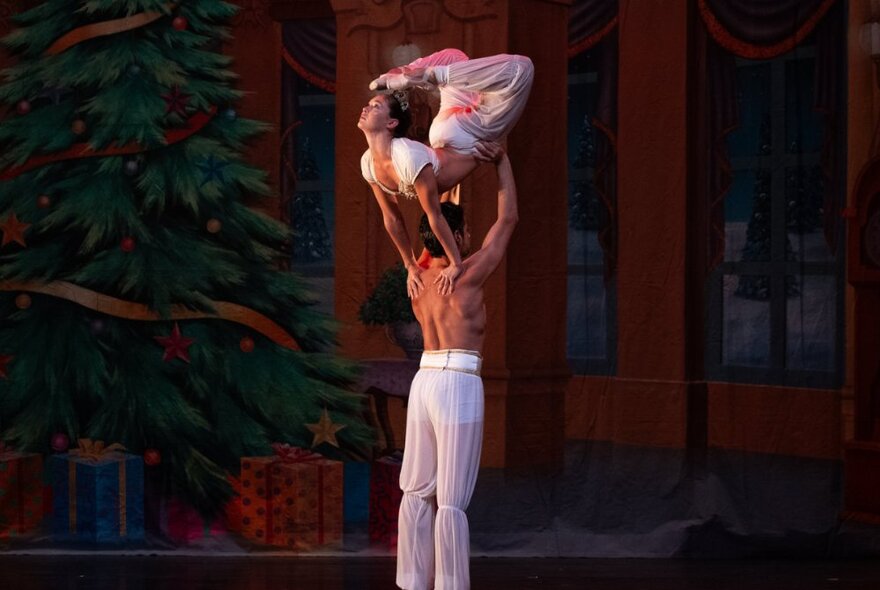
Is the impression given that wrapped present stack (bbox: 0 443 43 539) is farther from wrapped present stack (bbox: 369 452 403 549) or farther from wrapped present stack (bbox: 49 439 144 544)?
wrapped present stack (bbox: 369 452 403 549)

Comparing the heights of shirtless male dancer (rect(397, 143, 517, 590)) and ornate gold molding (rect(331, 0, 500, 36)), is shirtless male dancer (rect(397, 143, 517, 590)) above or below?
below

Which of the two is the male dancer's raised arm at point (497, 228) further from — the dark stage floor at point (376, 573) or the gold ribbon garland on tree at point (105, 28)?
the gold ribbon garland on tree at point (105, 28)

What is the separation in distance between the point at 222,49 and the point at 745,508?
116 inches

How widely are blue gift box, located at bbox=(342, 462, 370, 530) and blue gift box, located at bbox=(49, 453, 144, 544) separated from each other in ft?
2.78

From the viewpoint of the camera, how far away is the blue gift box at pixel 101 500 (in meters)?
5.76

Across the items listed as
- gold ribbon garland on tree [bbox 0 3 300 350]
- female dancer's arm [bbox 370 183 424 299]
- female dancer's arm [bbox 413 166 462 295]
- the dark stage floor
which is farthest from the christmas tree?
female dancer's arm [bbox 413 166 462 295]

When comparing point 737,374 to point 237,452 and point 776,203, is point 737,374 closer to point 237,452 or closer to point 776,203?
point 776,203

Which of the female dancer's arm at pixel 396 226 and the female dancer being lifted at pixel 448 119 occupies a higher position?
the female dancer being lifted at pixel 448 119

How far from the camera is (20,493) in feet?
Result: 19.3

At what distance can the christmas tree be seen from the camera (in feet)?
19.3

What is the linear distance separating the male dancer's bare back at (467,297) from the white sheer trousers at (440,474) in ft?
0.33

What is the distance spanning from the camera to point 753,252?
707cm

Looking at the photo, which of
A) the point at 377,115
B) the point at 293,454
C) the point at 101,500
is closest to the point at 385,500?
the point at 293,454

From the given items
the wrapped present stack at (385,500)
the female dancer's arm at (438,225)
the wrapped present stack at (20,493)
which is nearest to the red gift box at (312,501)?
the wrapped present stack at (385,500)
